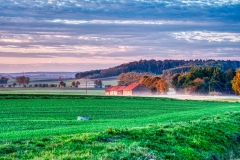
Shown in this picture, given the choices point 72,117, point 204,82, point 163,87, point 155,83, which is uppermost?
point 204,82

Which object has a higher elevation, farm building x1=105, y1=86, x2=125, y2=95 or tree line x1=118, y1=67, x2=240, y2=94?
tree line x1=118, y1=67, x2=240, y2=94

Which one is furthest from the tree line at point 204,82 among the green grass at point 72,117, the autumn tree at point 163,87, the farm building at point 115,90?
the green grass at point 72,117

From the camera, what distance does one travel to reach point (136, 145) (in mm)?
15930

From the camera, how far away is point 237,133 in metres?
25.7

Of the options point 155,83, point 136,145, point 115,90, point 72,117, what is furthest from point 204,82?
point 136,145

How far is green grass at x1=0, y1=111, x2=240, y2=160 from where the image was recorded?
1403 cm

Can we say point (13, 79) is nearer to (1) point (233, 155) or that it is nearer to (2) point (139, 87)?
(2) point (139, 87)

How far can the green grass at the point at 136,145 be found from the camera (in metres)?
14.0

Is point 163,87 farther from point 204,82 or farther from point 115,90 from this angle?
point 115,90

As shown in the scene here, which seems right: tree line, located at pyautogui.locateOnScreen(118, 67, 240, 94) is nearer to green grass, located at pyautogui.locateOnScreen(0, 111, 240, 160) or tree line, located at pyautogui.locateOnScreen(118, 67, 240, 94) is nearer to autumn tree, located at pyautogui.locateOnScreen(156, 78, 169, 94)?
autumn tree, located at pyautogui.locateOnScreen(156, 78, 169, 94)

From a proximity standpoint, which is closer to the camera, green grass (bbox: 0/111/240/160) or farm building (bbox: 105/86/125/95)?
green grass (bbox: 0/111/240/160)

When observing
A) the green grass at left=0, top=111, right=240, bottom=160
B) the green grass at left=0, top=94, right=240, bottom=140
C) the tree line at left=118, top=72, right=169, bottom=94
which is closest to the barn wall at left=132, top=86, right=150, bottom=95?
the tree line at left=118, top=72, right=169, bottom=94

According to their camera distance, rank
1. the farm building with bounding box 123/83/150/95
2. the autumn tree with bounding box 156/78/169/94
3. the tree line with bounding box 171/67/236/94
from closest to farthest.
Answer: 1. the tree line with bounding box 171/67/236/94
2. the autumn tree with bounding box 156/78/169/94
3. the farm building with bounding box 123/83/150/95

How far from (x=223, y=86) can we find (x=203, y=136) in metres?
136
